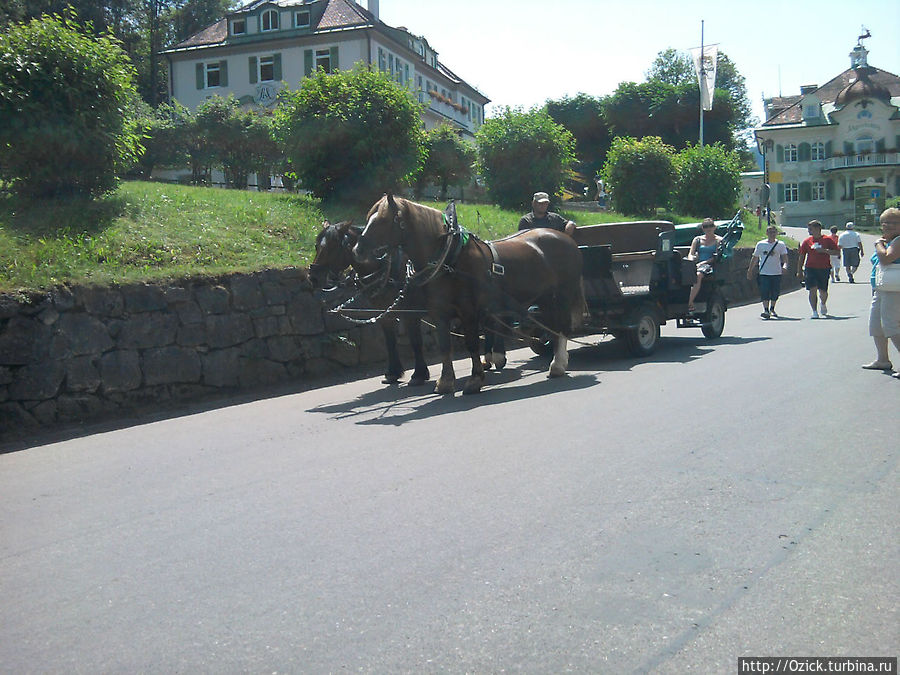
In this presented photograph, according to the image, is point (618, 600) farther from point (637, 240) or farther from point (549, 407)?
point (637, 240)

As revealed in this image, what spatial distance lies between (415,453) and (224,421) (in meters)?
2.88

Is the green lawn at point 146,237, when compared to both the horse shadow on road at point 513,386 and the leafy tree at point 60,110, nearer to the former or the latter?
the leafy tree at point 60,110

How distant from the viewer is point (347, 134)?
16953 mm

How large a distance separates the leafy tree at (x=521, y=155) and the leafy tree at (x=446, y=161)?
63.8 inches

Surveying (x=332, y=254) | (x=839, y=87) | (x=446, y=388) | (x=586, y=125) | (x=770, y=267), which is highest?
(x=839, y=87)

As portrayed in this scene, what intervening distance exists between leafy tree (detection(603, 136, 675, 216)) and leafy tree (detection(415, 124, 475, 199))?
627 centimetres

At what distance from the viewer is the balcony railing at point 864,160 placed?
69.9 meters

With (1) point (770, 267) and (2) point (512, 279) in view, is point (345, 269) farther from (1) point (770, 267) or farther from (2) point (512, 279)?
(1) point (770, 267)

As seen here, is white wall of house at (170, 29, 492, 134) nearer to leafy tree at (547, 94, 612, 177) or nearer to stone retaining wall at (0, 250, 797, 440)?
leafy tree at (547, 94, 612, 177)

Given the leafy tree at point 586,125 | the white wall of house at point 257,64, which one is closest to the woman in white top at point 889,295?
the white wall of house at point 257,64

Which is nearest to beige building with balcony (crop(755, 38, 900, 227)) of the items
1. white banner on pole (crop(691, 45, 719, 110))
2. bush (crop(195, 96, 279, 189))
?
white banner on pole (crop(691, 45, 719, 110))

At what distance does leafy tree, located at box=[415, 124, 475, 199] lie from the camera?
2645cm

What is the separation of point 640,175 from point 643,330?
805 inches

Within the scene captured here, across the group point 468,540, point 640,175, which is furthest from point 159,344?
point 640,175
